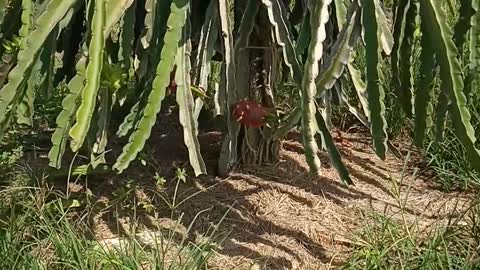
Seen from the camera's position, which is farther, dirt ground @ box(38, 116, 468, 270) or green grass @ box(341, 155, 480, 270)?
dirt ground @ box(38, 116, 468, 270)

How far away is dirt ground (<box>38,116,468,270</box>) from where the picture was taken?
3196mm

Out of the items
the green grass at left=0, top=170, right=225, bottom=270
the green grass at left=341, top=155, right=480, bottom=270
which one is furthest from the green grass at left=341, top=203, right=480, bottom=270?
the green grass at left=0, top=170, right=225, bottom=270

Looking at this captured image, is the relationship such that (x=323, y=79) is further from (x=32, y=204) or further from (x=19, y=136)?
(x=19, y=136)

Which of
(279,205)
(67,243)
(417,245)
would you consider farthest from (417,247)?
(67,243)

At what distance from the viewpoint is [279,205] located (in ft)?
11.4

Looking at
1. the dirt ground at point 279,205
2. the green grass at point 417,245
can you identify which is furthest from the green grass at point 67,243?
the green grass at point 417,245

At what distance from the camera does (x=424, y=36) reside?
2.95m

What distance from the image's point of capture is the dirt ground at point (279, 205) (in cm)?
320

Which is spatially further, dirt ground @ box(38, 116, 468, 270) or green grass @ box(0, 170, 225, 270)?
dirt ground @ box(38, 116, 468, 270)

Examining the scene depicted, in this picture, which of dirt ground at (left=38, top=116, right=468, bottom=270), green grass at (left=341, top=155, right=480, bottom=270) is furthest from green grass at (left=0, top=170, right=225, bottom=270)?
green grass at (left=341, top=155, right=480, bottom=270)

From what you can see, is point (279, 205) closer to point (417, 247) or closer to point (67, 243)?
point (417, 247)

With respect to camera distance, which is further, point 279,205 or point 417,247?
point 279,205

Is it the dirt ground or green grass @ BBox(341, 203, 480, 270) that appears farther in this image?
the dirt ground

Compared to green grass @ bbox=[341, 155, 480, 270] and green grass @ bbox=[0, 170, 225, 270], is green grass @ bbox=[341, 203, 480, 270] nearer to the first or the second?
green grass @ bbox=[341, 155, 480, 270]
